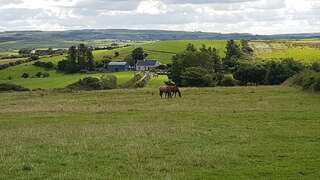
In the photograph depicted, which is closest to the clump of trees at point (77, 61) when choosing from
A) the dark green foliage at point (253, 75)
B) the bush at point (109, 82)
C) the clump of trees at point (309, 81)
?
the bush at point (109, 82)

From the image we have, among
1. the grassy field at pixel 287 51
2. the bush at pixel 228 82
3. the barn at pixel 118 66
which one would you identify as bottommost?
the barn at pixel 118 66

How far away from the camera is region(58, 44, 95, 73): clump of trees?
14235 cm

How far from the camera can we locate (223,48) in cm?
17438

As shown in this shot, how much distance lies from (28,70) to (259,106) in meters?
108

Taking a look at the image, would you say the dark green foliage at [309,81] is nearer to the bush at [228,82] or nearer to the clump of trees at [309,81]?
the clump of trees at [309,81]

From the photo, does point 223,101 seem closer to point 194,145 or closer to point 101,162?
point 194,145

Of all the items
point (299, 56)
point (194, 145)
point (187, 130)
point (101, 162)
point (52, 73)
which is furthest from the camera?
point (299, 56)

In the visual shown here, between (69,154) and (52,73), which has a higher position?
(69,154)

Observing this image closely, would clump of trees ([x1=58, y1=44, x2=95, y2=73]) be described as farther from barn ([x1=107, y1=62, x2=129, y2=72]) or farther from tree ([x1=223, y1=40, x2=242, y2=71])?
tree ([x1=223, y1=40, x2=242, y2=71])

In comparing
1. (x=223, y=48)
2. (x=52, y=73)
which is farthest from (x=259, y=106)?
(x=223, y=48)

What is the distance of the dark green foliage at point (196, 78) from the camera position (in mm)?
93000

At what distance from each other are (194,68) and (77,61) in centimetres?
5525

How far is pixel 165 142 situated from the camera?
24.2 metres

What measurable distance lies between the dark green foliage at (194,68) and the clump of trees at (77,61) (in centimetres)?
3821
